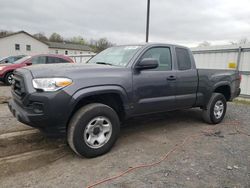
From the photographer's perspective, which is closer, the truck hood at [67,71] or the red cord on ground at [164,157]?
the red cord on ground at [164,157]

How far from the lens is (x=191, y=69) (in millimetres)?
4965

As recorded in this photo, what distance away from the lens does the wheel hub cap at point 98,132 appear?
135 inches

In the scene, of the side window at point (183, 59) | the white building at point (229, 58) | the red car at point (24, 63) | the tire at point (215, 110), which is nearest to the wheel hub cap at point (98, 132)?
A: the side window at point (183, 59)

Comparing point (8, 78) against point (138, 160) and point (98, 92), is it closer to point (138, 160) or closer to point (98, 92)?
point (98, 92)

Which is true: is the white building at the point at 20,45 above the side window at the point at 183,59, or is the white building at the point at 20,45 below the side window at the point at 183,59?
above

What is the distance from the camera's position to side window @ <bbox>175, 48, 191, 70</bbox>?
481 centimetres

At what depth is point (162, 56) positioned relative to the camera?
4625 mm

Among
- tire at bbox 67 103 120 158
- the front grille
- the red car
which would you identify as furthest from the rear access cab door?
the red car

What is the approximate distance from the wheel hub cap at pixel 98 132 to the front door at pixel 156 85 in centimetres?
65

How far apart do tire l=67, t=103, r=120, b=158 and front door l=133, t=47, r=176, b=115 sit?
611mm

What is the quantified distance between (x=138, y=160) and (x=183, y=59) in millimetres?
2535

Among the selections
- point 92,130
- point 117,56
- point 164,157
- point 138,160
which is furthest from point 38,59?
point 164,157

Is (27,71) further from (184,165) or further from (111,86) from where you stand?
(184,165)

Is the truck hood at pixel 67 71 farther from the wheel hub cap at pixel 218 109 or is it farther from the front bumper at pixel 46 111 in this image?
the wheel hub cap at pixel 218 109
